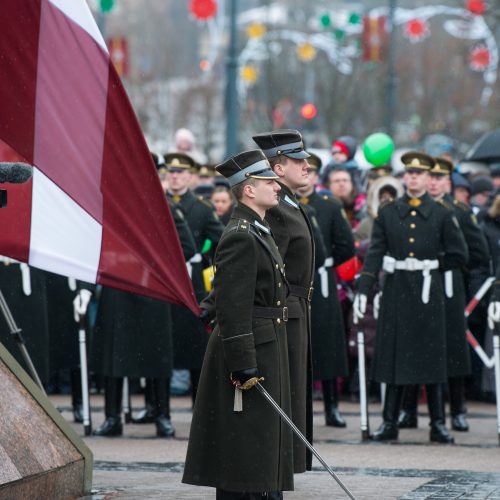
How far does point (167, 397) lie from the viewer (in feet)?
38.7

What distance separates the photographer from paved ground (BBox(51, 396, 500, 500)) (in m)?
8.66

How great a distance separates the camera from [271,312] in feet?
25.4

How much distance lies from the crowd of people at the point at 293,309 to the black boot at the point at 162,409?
1 cm

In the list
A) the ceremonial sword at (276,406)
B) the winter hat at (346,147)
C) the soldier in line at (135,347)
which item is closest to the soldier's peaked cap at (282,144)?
the ceremonial sword at (276,406)

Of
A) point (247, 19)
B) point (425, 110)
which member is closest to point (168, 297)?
point (425, 110)

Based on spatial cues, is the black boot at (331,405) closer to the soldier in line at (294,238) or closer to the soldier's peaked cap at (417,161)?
the soldier's peaked cap at (417,161)

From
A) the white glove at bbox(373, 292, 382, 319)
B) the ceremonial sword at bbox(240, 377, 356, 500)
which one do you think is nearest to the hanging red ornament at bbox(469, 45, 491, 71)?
the white glove at bbox(373, 292, 382, 319)

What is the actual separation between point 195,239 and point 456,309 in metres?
2.05

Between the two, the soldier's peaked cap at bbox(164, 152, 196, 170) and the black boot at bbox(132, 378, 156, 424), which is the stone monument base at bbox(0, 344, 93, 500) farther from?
the soldier's peaked cap at bbox(164, 152, 196, 170)

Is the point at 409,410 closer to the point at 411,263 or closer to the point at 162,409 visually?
the point at 411,263

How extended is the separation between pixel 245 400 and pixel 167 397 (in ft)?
13.9

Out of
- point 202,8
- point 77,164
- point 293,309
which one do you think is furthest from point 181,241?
point 202,8

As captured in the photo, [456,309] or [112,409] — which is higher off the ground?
[456,309]

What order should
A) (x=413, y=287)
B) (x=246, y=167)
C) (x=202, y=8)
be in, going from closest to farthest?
(x=246, y=167) < (x=413, y=287) < (x=202, y=8)
